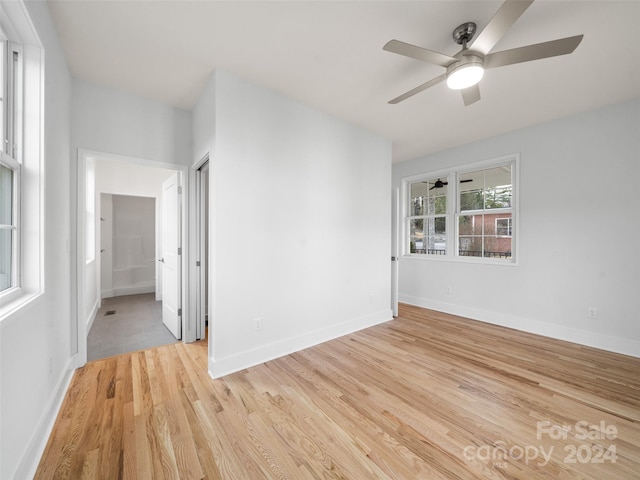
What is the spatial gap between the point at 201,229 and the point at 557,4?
3.55 m

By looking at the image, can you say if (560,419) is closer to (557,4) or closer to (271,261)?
(271,261)

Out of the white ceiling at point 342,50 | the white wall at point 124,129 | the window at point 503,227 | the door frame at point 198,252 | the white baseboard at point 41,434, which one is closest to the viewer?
the white baseboard at point 41,434

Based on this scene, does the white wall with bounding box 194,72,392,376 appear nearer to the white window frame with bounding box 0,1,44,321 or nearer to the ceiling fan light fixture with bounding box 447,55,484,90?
the white window frame with bounding box 0,1,44,321

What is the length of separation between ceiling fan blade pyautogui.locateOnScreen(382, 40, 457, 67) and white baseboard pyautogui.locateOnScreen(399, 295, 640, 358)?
3.46 m

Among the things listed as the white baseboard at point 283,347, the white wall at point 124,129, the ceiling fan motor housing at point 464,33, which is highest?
the ceiling fan motor housing at point 464,33

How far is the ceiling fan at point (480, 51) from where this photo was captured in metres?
1.47

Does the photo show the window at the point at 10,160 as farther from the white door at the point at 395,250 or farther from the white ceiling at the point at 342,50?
the white door at the point at 395,250

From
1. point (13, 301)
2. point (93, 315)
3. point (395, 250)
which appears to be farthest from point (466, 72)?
point (93, 315)

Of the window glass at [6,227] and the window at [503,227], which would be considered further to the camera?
the window at [503,227]

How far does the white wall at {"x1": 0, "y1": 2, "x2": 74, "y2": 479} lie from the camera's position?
1.16m

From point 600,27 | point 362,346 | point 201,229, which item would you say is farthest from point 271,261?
point 600,27

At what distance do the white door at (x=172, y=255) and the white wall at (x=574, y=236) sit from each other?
13.7 ft

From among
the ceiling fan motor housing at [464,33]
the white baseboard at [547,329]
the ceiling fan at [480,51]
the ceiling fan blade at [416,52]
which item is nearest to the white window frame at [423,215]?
the white baseboard at [547,329]

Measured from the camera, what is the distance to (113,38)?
1.98 metres
